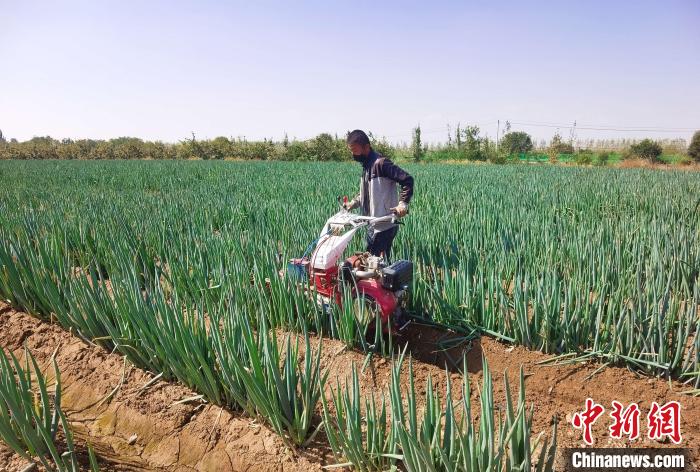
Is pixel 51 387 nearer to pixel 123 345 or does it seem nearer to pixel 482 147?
pixel 123 345

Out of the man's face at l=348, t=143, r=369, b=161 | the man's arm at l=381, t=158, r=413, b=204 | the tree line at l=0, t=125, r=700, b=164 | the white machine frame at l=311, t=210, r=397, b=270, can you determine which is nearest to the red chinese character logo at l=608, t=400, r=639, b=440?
the white machine frame at l=311, t=210, r=397, b=270

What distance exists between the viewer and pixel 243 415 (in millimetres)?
2008

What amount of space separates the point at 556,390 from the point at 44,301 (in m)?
3.41

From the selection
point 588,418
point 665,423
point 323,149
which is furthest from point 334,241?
point 323,149

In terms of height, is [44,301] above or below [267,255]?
below

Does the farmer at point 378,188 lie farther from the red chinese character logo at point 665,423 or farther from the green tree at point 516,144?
the green tree at point 516,144

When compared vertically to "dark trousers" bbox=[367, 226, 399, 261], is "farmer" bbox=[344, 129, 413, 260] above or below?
above

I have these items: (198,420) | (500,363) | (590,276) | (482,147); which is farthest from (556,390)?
(482,147)

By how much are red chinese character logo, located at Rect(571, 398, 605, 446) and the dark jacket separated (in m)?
1.66

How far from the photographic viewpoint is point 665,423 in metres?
1.86

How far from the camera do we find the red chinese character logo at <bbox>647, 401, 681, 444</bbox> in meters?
1.80

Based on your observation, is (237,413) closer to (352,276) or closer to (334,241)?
(352,276)

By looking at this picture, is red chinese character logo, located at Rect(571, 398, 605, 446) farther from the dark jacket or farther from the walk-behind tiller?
the dark jacket

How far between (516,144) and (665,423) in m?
35.8
